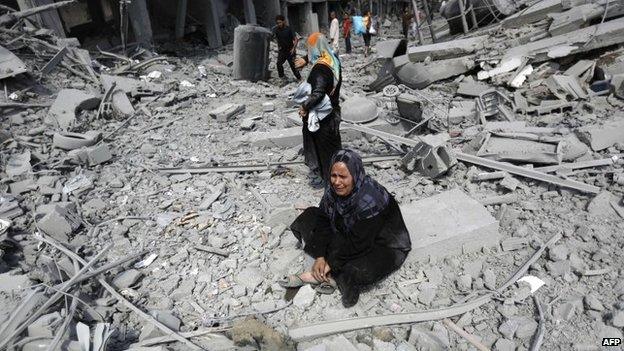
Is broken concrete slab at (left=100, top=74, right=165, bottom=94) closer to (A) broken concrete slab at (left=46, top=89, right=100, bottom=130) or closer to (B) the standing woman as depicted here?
(A) broken concrete slab at (left=46, top=89, right=100, bottom=130)

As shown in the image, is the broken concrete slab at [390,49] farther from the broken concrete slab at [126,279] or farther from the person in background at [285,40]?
the broken concrete slab at [126,279]

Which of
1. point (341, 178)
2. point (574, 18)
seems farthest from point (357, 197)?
point (574, 18)

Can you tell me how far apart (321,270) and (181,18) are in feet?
44.8

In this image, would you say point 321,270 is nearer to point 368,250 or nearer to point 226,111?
point 368,250

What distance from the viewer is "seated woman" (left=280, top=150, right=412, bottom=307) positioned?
330cm

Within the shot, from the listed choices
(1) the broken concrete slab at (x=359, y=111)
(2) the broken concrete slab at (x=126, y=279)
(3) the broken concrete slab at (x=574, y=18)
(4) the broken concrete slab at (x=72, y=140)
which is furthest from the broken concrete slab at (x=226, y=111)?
(3) the broken concrete slab at (x=574, y=18)

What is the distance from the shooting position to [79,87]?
8477 millimetres

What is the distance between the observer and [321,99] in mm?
4395

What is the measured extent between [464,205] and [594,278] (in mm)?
1215

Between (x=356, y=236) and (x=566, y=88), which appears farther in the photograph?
(x=566, y=88)

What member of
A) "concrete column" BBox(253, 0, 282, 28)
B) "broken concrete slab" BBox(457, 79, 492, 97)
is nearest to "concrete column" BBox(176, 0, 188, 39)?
"concrete column" BBox(253, 0, 282, 28)

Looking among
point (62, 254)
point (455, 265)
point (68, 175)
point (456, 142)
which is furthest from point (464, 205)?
point (68, 175)

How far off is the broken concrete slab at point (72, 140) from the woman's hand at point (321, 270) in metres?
4.87

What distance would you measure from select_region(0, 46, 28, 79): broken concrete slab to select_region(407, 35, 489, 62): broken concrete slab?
848cm
